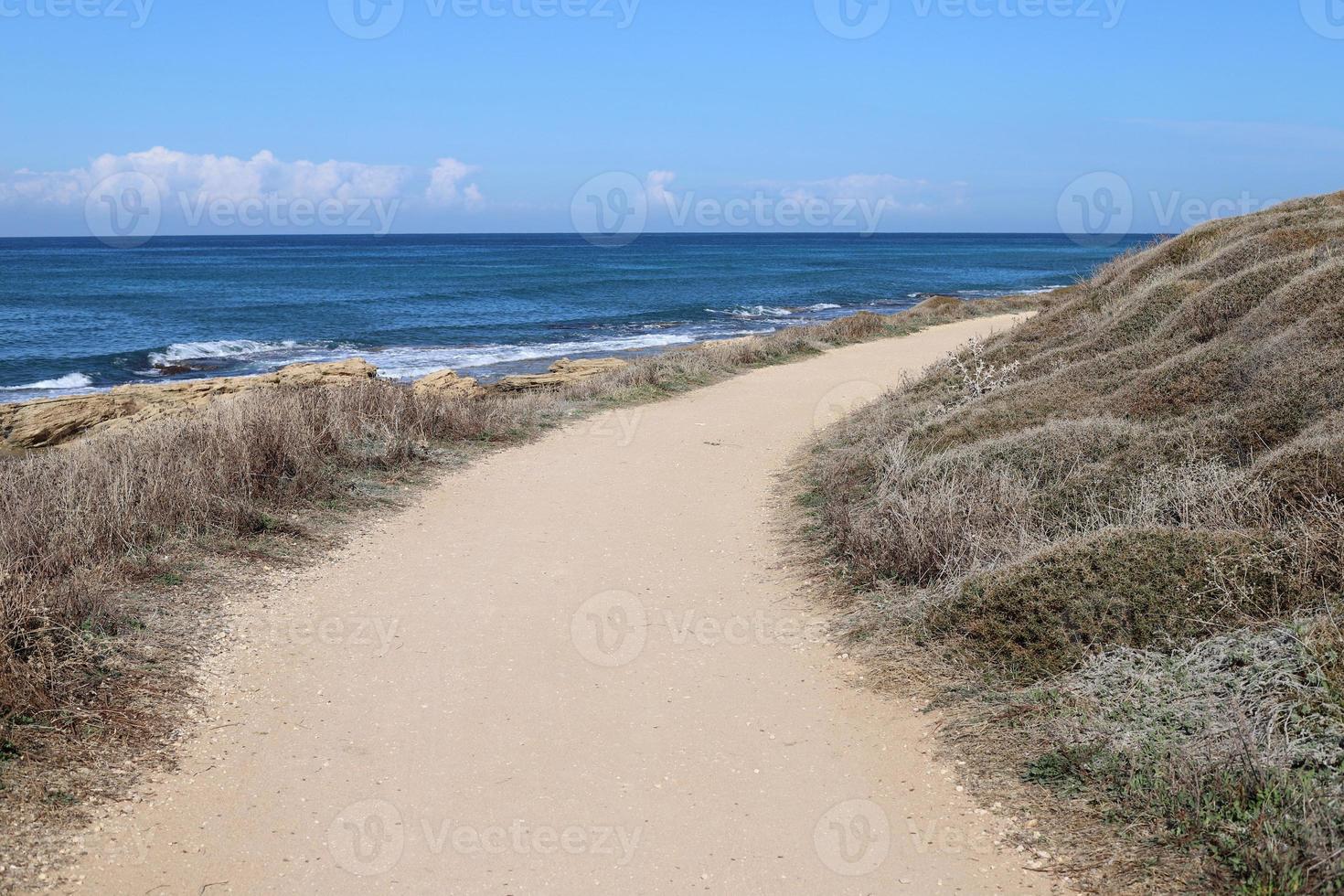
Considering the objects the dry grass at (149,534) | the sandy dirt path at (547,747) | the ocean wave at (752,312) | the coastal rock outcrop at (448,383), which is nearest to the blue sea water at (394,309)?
the ocean wave at (752,312)

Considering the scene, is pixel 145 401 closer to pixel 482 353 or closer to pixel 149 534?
pixel 149 534

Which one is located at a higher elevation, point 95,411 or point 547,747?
point 95,411

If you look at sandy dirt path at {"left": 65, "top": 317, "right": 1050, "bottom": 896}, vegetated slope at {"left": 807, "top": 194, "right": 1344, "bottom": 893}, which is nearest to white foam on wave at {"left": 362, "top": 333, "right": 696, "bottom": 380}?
vegetated slope at {"left": 807, "top": 194, "right": 1344, "bottom": 893}

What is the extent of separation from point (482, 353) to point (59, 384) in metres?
11.6

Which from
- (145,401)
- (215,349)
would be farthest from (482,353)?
(145,401)

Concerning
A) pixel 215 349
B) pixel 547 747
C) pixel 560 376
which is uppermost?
pixel 215 349

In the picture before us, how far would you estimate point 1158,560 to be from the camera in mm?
5262

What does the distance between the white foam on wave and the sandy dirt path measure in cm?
1981

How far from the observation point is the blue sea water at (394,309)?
3011cm

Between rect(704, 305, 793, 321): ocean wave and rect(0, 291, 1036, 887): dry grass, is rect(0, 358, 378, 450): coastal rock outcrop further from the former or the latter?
rect(704, 305, 793, 321): ocean wave

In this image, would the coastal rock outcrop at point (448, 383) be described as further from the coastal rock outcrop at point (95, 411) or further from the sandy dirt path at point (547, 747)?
the sandy dirt path at point (547, 747)

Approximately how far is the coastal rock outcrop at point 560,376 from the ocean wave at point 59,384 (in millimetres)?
13062

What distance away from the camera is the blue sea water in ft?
98.8

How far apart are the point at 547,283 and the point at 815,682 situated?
57.1m
